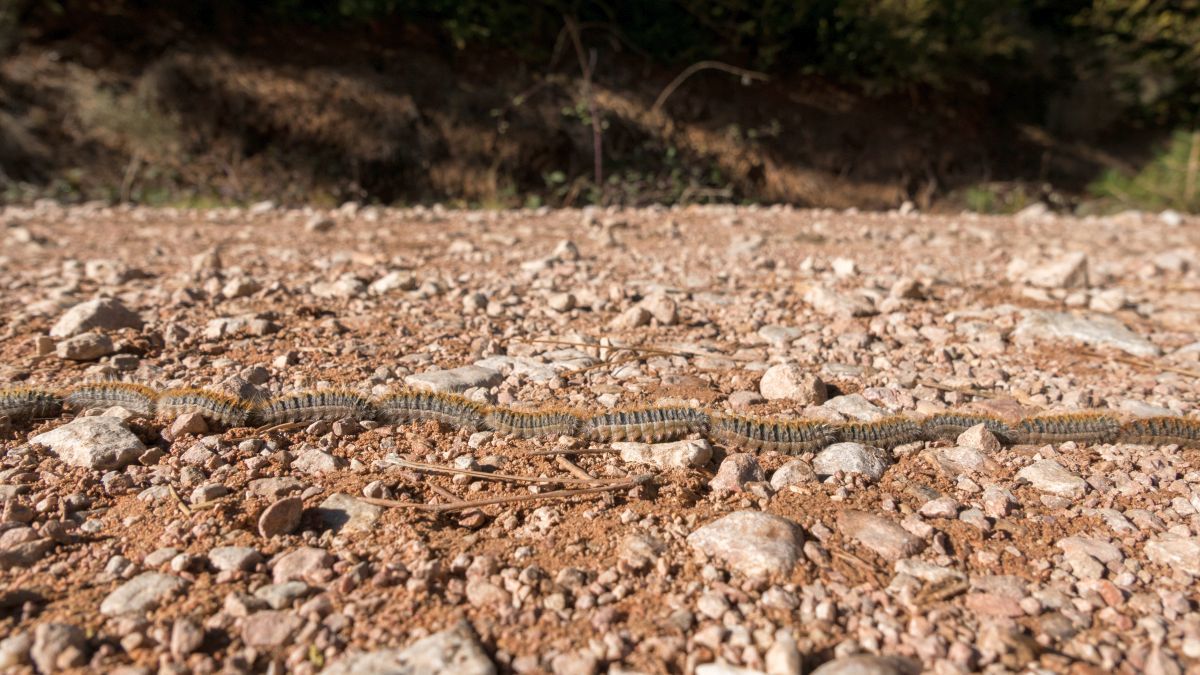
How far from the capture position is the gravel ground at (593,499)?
1.58m

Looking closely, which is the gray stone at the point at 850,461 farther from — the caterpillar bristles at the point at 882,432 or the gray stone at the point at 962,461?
→ the gray stone at the point at 962,461

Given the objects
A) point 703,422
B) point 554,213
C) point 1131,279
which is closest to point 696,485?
point 703,422

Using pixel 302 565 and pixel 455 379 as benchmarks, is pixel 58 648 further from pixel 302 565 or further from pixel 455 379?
pixel 455 379

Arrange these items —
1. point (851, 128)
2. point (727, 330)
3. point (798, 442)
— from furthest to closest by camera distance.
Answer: point (851, 128) → point (727, 330) → point (798, 442)

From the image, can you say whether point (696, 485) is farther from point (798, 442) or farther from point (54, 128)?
point (54, 128)

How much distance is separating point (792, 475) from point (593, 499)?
1.91ft

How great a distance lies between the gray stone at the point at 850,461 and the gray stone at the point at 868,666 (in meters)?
0.80

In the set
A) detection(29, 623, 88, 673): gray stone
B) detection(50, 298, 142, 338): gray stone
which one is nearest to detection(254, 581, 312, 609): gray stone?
detection(29, 623, 88, 673): gray stone

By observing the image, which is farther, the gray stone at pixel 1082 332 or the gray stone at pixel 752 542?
the gray stone at pixel 1082 332

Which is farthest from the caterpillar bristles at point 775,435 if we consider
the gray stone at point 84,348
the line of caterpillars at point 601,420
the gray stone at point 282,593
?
the gray stone at point 84,348

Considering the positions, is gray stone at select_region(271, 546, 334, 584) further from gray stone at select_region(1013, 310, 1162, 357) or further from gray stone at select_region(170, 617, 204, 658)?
gray stone at select_region(1013, 310, 1162, 357)

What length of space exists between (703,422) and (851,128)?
1143cm

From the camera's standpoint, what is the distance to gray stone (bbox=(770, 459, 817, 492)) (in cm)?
222

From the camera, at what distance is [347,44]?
10922 millimetres
